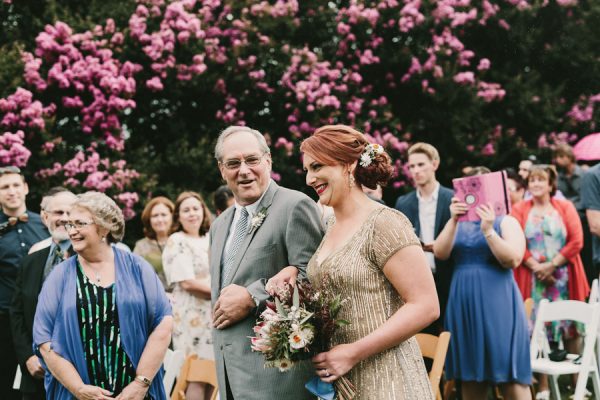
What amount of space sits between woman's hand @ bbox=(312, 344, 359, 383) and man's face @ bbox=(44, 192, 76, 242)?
2974 millimetres

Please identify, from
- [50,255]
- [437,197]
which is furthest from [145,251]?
[437,197]

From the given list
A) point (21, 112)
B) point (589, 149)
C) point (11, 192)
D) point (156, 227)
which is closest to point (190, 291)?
point (156, 227)

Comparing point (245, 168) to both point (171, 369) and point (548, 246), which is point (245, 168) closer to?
point (171, 369)

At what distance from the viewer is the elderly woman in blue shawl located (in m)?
4.03

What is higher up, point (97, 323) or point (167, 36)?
point (167, 36)

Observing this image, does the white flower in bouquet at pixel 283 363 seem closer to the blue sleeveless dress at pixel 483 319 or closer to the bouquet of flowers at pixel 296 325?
the bouquet of flowers at pixel 296 325

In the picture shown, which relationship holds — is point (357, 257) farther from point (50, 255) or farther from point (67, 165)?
point (67, 165)

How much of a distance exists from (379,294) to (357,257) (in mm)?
178

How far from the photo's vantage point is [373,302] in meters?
3.02

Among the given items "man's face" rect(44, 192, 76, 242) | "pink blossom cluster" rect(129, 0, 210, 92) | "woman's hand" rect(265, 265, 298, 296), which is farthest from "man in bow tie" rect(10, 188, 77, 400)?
"pink blossom cluster" rect(129, 0, 210, 92)

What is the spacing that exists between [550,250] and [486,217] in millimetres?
2630

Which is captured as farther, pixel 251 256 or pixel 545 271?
pixel 545 271

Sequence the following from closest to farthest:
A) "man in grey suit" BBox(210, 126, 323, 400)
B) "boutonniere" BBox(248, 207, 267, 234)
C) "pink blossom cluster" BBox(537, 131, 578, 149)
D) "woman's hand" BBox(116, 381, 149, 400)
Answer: "man in grey suit" BBox(210, 126, 323, 400), "boutonniere" BBox(248, 207, 267, 234), "woman's hand" BBox(116, 381, 149, 400), "pink blossom cluster" BBox(537, 131, 578, 149)

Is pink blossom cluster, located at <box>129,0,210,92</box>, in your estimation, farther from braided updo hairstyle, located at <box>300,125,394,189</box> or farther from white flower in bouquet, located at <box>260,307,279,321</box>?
white flower in bouquet, located at <box>260,307,279,321</box>
